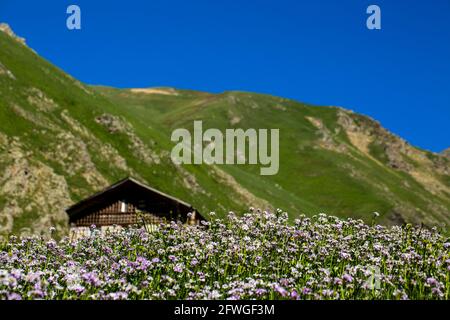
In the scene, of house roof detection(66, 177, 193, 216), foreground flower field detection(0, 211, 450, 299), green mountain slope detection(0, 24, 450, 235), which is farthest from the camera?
green mountain slope detection(0, 24, 450, 235)

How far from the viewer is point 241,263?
11.1 m

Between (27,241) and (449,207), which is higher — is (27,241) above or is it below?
below

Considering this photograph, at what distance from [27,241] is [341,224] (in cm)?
773

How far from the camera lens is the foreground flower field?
888 cm

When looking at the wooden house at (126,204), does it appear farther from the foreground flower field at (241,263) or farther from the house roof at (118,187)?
the foreground flower field at (241,263)

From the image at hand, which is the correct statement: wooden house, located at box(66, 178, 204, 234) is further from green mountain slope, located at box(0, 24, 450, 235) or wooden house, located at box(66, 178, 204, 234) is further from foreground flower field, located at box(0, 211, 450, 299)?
foreground flower field, located at box(0, 211, 450, 299)

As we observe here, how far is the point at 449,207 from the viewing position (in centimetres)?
19950

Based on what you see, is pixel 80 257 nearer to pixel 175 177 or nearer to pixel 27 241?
pixel 27 241

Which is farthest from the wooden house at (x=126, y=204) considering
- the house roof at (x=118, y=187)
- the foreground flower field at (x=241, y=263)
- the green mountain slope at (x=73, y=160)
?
the foreground flower field at (x=241, y=263)

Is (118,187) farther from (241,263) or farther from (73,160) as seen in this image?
(241,263)

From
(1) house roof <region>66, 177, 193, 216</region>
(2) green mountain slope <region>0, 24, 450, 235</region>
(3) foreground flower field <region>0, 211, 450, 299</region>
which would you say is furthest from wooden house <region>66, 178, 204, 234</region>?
(3) foreground flower field <region>0, 211, 450, 299</region>
